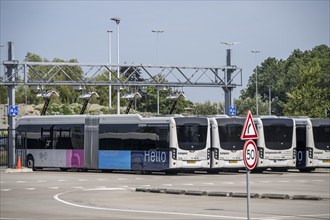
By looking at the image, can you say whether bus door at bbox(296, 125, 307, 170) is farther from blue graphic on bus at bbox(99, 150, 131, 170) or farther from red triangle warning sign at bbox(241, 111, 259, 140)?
red triangle warning sign at bbox(241, 111, 259, 140)

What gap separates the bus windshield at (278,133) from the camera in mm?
47844

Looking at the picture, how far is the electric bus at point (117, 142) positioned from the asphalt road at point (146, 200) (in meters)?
3.92

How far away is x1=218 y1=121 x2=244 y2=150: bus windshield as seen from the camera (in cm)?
4656

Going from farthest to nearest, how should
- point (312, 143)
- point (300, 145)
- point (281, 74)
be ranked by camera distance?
1. point (281, 74)
2. point (300, 145)
3. point (312, 143)

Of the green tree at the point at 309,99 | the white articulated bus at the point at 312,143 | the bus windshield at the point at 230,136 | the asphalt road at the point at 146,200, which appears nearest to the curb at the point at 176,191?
the asphalt road at the point at 146,200

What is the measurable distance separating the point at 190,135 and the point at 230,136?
2.65 m

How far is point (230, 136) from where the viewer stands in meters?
46.9

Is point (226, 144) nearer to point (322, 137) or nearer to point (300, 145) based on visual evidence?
point (300, 145)

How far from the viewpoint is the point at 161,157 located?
45.2 meters

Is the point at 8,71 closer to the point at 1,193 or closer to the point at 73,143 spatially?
the point at 73,143

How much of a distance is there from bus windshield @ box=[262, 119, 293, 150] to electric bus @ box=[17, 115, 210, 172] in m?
3.95

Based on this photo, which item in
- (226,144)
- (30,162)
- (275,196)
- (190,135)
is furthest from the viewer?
(30,162)

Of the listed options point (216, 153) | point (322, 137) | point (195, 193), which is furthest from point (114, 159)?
point (195, 193)

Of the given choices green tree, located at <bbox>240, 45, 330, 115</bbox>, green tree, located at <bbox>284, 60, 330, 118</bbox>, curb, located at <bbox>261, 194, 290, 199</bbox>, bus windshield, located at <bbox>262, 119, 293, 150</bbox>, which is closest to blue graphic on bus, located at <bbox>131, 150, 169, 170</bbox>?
bus windshield, located at <bbox>262, 119, 293, 150</bbox>
